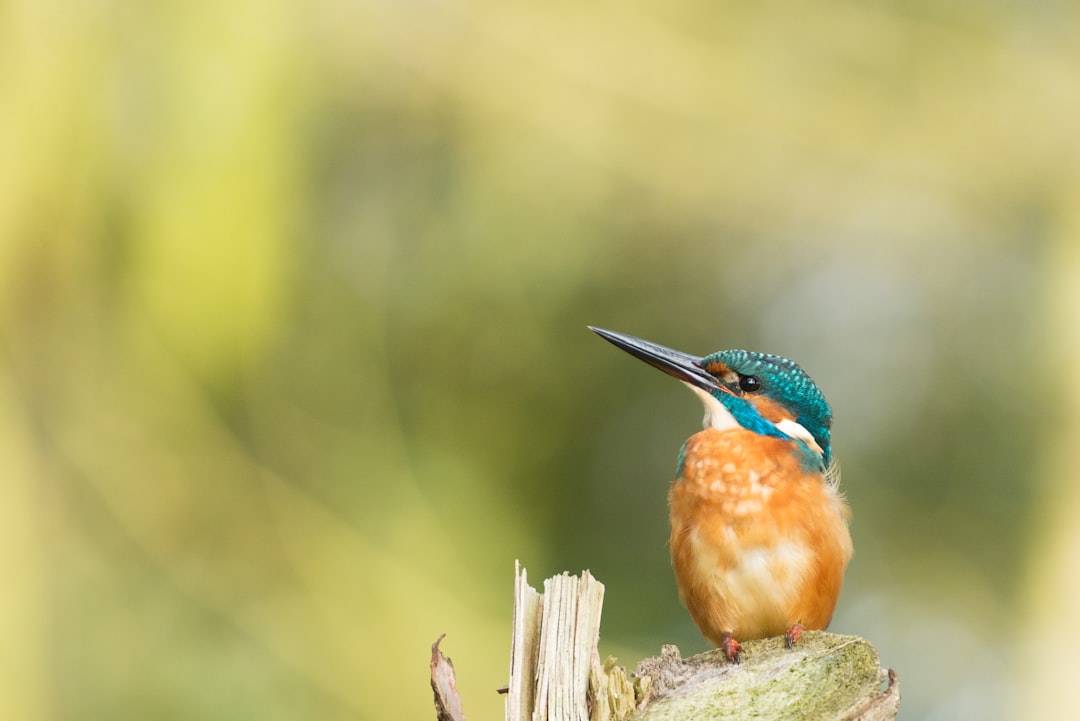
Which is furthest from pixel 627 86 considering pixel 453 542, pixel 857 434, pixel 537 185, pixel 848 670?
pixel 848 670

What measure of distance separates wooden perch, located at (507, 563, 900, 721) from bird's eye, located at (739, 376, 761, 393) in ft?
3.25

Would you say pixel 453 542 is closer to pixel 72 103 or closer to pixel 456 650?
pixel 456 650

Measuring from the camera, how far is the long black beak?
8.43ft

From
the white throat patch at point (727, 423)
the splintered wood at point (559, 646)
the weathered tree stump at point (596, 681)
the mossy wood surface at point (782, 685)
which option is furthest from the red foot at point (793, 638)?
the white throat patch at point (727, 423)

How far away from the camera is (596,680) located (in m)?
1.58

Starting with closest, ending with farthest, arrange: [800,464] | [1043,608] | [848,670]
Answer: [848,670]
[800,464]
[1043,608]

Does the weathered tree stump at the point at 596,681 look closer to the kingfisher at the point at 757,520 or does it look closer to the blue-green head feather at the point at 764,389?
the kingfisher at the point at 757,520

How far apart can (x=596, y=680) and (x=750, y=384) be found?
1140 mm

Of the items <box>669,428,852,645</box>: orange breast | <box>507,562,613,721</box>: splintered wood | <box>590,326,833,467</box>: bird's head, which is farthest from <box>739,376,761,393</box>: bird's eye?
<box>507,562,613,721</box>: splintered wood

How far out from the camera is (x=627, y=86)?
4.71 m

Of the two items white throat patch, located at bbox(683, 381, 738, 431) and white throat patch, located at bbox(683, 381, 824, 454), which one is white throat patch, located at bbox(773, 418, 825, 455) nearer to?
white throat patch, located at bbox(683, 381, 824, 454)

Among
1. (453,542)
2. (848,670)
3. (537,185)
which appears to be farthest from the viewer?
(537,185)

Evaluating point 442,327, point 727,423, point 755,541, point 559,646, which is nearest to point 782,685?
point 559,646

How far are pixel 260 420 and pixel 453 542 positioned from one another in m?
0.88
